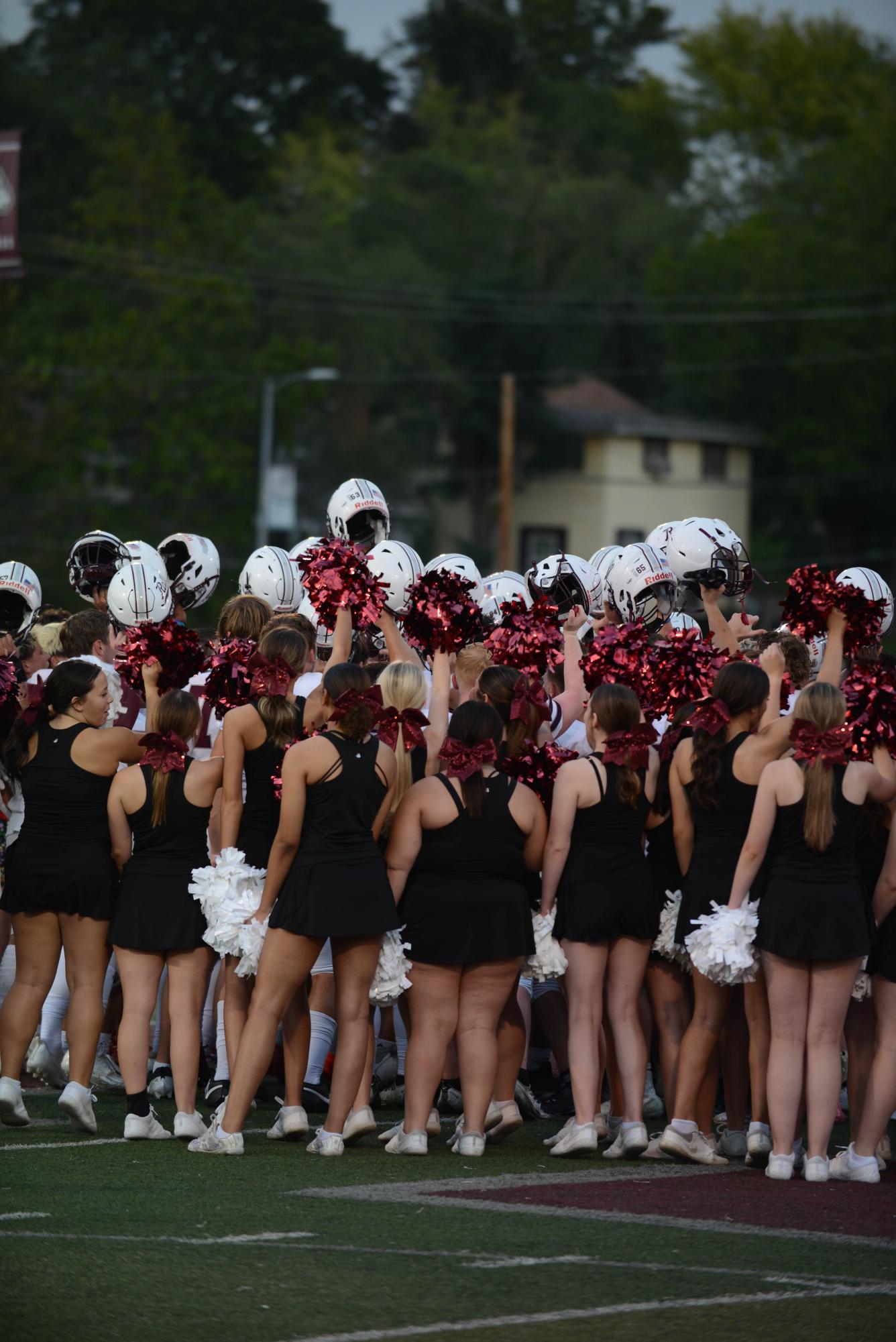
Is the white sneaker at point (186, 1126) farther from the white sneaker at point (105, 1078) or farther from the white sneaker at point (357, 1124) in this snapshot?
the white sneaker at point (105, 1078)

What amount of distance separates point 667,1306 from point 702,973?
2473mm

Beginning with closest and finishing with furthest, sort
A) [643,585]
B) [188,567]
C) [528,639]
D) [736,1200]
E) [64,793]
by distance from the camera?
[736,1200] < [64,793] < [528,639] < [643,585] < [188,567]

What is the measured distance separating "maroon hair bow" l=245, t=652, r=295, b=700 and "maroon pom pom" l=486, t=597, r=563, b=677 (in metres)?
1.10

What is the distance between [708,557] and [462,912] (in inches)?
124

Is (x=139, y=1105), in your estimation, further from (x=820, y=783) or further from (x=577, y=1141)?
(x=820, y=783)

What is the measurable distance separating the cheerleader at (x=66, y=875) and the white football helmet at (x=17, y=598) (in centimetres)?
203

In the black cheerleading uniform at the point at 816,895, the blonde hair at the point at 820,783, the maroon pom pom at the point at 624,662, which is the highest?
the maroon pom pom at the point at 624,662

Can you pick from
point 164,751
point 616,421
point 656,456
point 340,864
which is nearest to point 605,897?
point 340,864

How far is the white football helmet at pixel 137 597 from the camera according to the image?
34.2 ft

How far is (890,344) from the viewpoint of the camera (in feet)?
197

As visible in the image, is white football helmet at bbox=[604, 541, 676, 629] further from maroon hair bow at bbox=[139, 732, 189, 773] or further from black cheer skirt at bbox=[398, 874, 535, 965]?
maroon hair bow at bbox=[139, 732, 189, 773]

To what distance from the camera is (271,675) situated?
323 inches

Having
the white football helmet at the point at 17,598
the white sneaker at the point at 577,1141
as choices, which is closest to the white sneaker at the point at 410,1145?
the white sneaker at the point at 577,1141

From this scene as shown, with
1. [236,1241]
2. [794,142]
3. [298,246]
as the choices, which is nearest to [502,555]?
[298,246]
